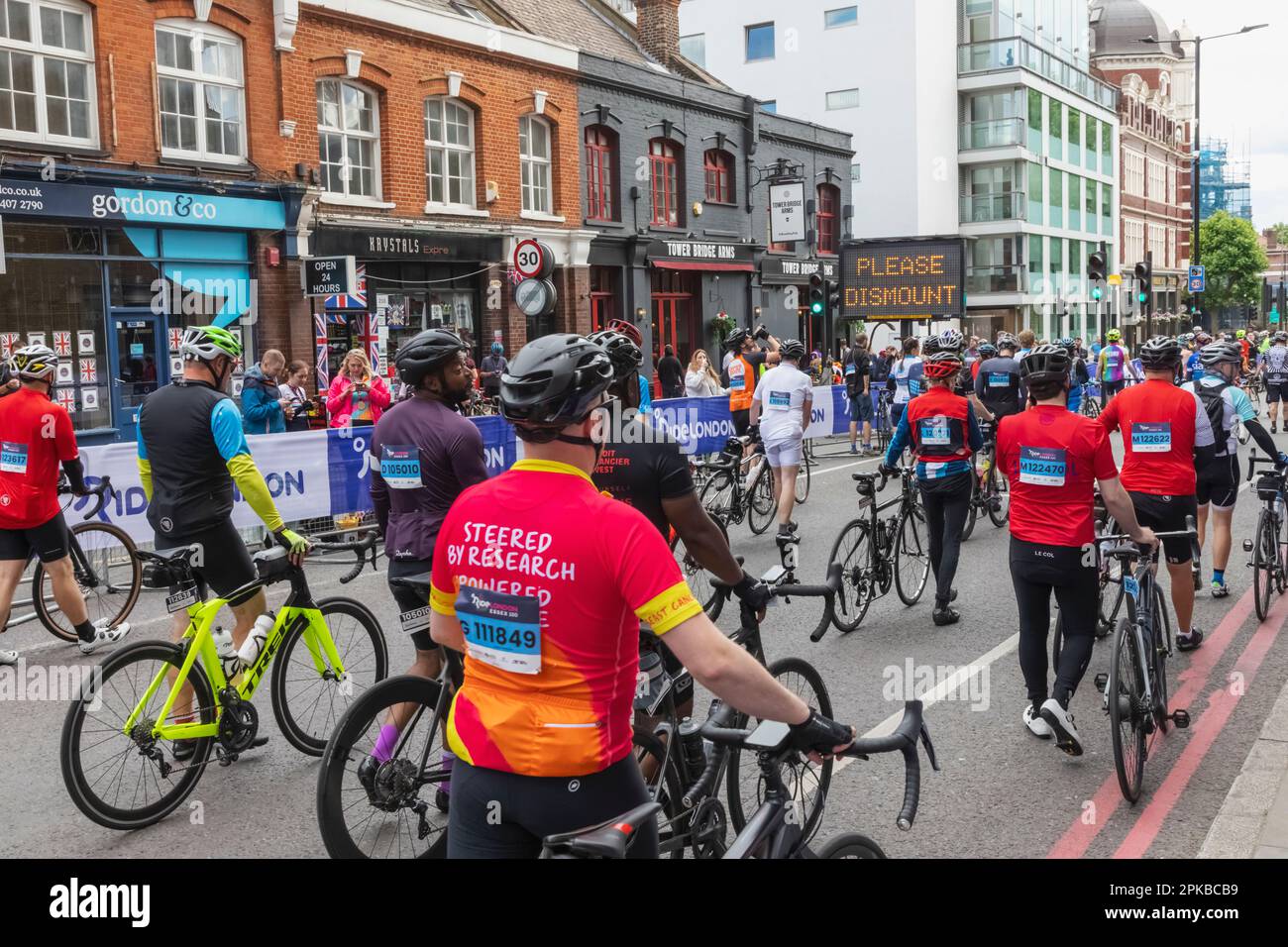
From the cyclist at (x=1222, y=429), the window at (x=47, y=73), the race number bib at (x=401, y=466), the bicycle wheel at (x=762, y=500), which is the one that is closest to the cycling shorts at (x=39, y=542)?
the race number bib at (x=401, y=466)

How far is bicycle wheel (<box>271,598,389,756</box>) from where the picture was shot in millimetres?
5930

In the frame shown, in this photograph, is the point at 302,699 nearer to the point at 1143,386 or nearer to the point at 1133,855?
the point at 1133,855

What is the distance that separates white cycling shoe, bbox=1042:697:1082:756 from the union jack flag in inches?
583

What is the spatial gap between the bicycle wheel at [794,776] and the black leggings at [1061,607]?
149cm

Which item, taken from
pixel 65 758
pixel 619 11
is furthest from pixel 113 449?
pixel 619 11

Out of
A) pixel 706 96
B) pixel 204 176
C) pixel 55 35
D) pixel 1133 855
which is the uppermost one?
pixel 706 96

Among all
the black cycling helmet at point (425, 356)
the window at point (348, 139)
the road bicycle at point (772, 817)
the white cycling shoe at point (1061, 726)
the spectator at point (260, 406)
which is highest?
the window at point (348, 139)

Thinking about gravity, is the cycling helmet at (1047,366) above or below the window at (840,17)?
below

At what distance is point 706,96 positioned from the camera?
99.3ft

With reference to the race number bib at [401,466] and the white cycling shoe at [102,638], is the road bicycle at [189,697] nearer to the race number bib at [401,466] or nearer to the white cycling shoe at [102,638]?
the race number bib at [401,466]

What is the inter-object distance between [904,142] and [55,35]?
34.5m

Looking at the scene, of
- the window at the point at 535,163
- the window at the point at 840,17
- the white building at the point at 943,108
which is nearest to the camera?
the window at the point at 535,163

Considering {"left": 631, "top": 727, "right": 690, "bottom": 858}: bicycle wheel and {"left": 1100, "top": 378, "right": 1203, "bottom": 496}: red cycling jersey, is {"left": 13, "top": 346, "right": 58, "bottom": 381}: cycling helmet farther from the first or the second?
{"left": 1100, "top": 378, "right": 1203, "bottom": 496}: red cycling jersey

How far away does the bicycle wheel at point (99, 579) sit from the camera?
8.84 metres
